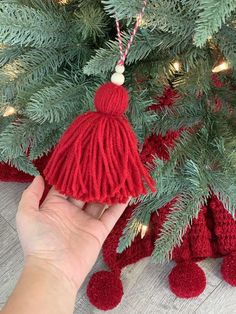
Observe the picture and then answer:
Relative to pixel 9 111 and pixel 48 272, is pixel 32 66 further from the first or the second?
pixel 48 272

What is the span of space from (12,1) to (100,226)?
0.41 m

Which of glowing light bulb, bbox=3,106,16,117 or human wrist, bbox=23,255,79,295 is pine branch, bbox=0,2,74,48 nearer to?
glowing light bulb, bbox=3,106,16,117

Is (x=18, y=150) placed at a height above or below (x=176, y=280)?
above

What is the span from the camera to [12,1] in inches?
27.9

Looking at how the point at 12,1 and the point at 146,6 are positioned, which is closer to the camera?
the point at 146,6

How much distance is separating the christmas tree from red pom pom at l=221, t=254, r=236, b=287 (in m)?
0.16

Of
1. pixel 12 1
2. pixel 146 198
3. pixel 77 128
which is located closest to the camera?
pixel 77 128

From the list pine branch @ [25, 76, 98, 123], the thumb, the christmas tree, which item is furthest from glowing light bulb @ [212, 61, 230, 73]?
the thumb

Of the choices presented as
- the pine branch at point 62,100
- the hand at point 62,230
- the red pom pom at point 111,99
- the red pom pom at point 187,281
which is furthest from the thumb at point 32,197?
the red pom pom at point 187,281

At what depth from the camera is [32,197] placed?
688 mm

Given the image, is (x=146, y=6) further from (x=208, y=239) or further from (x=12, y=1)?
(x=208, y=239)

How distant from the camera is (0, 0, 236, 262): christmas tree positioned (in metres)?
0.69

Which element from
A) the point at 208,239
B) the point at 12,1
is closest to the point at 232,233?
the point at 208,239

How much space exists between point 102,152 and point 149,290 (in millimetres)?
445
